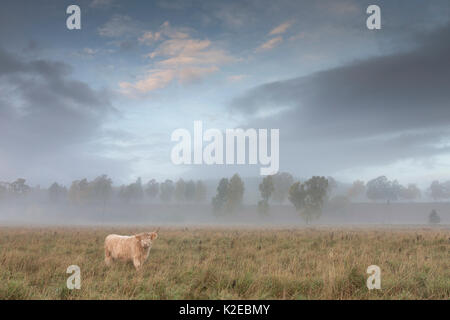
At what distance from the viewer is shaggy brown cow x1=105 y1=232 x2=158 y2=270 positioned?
31.3ft

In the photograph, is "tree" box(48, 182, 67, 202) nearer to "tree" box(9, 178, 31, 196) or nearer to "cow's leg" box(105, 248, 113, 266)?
"tree" box(9, 178, 31, 196)

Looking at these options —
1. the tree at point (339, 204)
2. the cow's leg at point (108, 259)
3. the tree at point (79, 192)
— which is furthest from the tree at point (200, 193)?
the cow's leg at point (108, 259)

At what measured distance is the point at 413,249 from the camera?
44.8 ft

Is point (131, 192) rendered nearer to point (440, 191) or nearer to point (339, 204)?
point (339, 204)

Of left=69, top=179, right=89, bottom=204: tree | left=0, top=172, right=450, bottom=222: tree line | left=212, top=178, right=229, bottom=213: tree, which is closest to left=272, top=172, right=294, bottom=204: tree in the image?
left=0, top=172, right=450, bottom=222: tree line

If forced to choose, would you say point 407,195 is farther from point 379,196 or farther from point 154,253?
point 154,253

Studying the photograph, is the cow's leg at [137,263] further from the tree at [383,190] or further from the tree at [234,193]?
the tree at [383,190]

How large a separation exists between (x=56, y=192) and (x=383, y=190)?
152741 millimetres

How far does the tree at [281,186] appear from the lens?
102 meters

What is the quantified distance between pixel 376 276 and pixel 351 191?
444ft

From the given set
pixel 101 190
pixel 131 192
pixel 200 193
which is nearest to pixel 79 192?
pixel 101 190

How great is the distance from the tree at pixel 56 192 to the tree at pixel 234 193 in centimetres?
10157

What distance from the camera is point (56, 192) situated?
145000 mm
